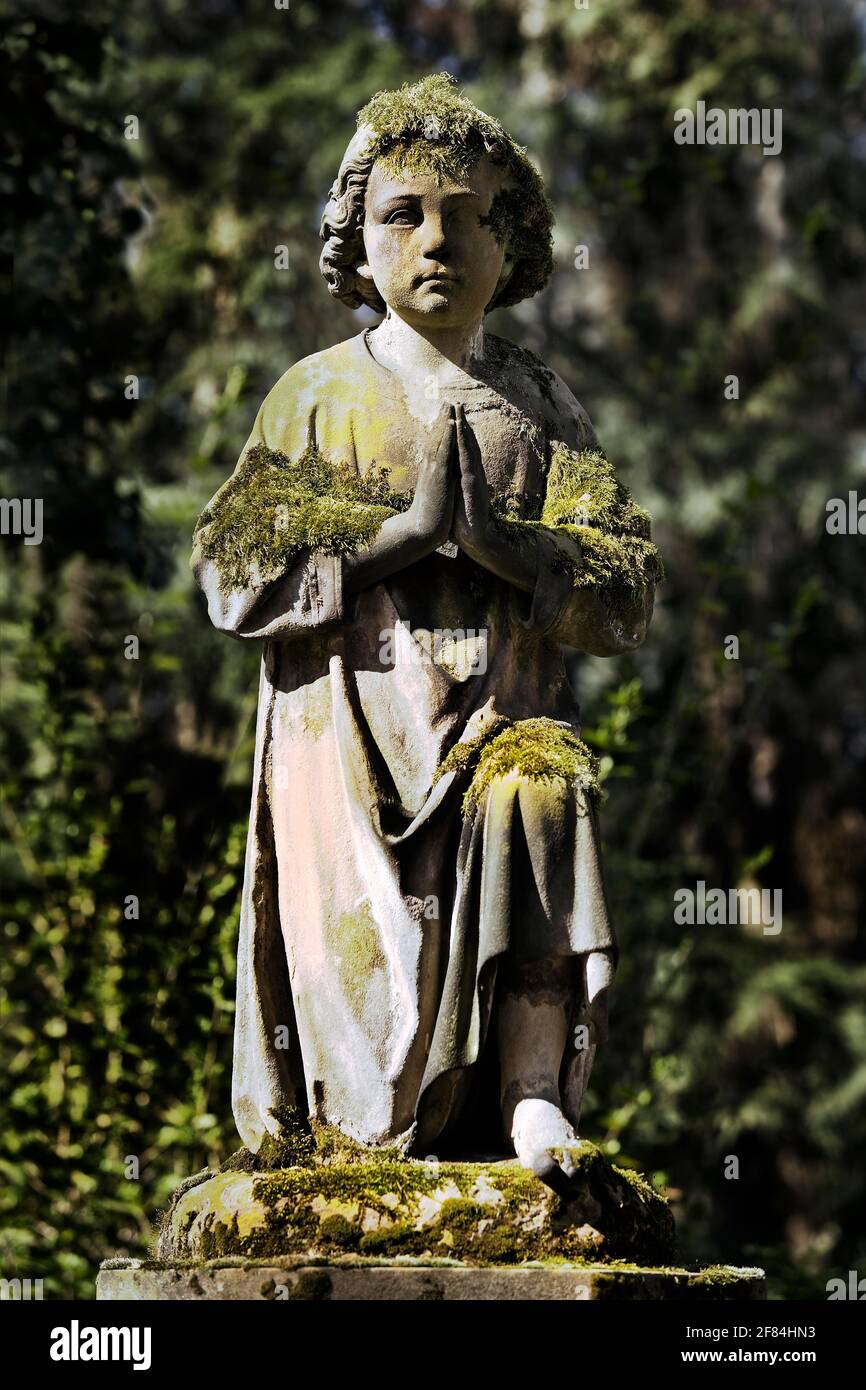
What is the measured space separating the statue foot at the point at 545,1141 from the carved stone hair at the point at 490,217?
2.32 meters

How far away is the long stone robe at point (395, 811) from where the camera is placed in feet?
20.3

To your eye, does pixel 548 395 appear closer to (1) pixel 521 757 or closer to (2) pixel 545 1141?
(1) pixel 521 757

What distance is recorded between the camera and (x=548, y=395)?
693 centimetres

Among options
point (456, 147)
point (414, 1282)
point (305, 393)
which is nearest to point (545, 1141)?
point (414, 1282)

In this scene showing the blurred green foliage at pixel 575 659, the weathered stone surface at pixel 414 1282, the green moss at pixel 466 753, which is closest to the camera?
the weathered stone surface at pixel 414 1282

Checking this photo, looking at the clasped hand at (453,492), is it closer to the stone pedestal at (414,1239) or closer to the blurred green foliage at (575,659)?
the stone pedestal at (414,1239)

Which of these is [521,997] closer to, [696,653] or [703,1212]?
[703,1212]

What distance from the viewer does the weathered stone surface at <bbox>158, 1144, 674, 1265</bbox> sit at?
586 cm

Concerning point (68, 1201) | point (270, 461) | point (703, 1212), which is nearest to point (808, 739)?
point (703, 1212)

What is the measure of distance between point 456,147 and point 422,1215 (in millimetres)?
2806

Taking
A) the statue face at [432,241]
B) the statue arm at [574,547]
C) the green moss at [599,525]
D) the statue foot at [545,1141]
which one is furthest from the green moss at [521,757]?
the statue face at [432,241]

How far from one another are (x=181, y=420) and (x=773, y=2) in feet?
25.8

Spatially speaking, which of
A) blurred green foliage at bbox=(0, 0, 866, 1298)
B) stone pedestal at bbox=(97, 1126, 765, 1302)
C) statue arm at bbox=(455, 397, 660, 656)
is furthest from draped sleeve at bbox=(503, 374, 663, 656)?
blurred green foliage at bbox=(0, 0, 866, 1298)

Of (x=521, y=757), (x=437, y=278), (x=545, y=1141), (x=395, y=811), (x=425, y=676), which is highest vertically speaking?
(x=437, y=278)
